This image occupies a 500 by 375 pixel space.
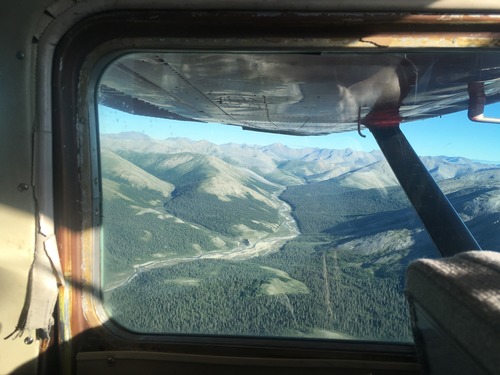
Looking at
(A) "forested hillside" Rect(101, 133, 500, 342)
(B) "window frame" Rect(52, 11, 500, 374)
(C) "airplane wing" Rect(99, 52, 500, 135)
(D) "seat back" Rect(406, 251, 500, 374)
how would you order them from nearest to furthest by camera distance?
(D) "seat back" Rect(406, 251, 500, 374)
(B) "window frame" Rect(52, 11, 500, 374)
(C) "airplane wing" Rect(99, 52, 500, 135)
(A) "forested hillside" Rect(101, 133, 500, 342)

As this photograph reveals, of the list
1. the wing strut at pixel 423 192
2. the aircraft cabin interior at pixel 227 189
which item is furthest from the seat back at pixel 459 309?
the wing strut at pixel 423 192

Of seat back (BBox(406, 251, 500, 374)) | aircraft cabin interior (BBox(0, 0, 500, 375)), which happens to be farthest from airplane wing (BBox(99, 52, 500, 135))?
seat back (BBox(406, 251, 500, 374))

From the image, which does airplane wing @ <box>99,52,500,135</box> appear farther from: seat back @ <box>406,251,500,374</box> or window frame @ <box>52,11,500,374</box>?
seat back @ <box>406,251,500,374</box>

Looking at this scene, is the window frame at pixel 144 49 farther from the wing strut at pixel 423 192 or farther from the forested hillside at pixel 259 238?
the wing strut at pixel 423 192

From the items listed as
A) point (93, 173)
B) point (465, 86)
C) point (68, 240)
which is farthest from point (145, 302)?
point (465, 86)

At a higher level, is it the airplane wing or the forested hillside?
the airplane wing

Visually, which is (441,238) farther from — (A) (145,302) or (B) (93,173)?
(B) (93,173)

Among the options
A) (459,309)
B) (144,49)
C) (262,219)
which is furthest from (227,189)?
(459,309)
